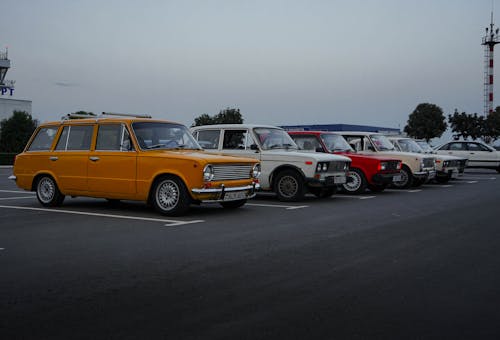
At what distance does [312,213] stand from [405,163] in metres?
7.90

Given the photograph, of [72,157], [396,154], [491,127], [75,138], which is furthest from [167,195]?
[491,127]

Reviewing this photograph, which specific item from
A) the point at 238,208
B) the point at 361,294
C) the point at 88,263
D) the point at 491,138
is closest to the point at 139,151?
the point at 238,208

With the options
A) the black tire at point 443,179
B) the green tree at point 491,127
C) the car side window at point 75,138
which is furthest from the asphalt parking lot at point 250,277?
the green tree at point 491,127

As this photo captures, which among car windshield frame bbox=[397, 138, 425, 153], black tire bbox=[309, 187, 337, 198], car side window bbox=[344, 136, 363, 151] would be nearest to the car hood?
black tire bbox=[309, 187, 337, 198]

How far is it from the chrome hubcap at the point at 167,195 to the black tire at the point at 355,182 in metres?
6.63

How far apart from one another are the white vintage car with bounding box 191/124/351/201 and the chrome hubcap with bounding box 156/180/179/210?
3476 mm

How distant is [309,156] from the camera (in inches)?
502

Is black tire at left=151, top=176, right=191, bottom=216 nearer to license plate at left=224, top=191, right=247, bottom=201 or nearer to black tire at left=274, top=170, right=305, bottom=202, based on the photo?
license plate at left=224, top=191, right=247, bottom=201

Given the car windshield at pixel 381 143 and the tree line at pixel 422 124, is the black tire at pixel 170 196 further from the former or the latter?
the tree line at pixel 422 124

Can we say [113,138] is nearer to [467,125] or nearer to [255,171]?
[255,171]

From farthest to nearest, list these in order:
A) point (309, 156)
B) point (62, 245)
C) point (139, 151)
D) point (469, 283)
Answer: point (309, 156)
point (139, 151)
point (62, 245)
point (469, 283)

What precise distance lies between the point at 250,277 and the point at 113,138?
6.38m

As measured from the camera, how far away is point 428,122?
7712cm

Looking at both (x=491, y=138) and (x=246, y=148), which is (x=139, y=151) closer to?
(x=246, y=148)
